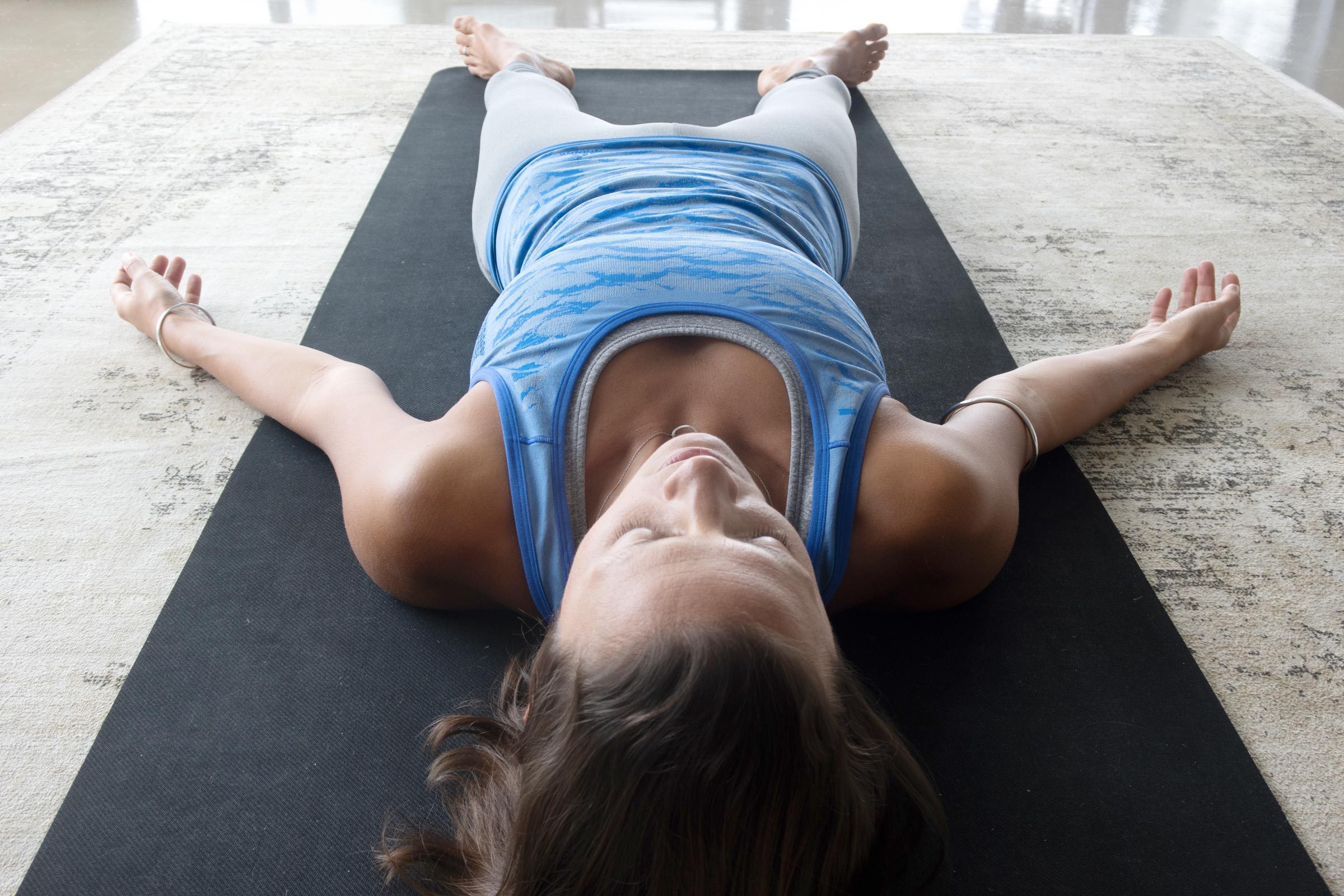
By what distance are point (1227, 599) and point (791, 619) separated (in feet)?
2.42

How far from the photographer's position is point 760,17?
10.5 feet

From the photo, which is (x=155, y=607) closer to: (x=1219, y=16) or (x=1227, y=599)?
(x=1227, y=599)

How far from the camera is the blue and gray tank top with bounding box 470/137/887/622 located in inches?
38.9

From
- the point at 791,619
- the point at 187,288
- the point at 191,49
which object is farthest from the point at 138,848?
the point at 191,49

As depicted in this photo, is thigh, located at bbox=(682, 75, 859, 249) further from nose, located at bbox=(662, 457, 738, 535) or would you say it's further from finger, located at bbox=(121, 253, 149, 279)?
finger, located at bbox=(121, 253, 149, 279)

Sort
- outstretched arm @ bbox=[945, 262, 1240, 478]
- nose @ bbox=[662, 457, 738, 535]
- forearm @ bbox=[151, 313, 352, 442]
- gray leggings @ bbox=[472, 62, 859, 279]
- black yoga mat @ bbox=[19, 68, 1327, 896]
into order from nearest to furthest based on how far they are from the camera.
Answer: nose @ bbox=[662, 457, 738, 535], black yoga mat @ bbox=[19, 68, 1327, 896], outstretched arm @ bbox=[945, 262, 1240, 478], forearm @ bbox=[151, 313, 352, 442], gray leggings @ bbox=[472, 62, 859, 279]

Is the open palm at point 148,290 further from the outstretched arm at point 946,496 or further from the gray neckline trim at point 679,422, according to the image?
the outstretched arm at point 946,496

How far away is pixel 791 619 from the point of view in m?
0.75

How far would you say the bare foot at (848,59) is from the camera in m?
2.27

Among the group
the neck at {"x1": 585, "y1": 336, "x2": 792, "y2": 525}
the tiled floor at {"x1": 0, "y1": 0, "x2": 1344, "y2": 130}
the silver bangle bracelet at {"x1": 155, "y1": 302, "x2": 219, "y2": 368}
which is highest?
the tiled floor at {"x1": 0, "y1": 0, "x2": 1344, "y2": 130}

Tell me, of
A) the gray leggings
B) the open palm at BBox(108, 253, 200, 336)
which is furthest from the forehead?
the open palm at BBox(108, 253, 200, 336)

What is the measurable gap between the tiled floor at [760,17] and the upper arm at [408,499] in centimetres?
234

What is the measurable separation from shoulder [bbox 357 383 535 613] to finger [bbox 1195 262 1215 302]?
49.6 inches

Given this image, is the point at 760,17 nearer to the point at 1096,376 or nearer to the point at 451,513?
the point at 1096,376
